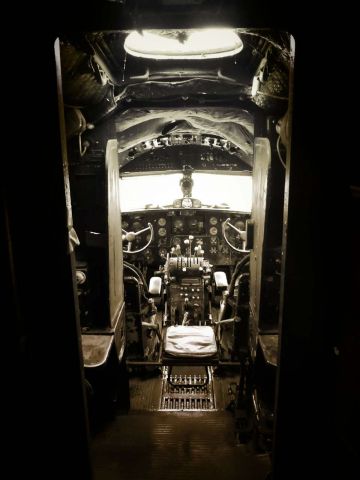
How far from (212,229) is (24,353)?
676cm

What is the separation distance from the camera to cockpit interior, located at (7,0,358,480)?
199 cm

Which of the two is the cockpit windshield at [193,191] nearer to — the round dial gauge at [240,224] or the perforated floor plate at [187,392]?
the round dial gauge at [240,224]

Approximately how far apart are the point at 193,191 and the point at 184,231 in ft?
3.49

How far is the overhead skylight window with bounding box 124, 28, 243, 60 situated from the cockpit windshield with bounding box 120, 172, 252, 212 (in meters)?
3.65

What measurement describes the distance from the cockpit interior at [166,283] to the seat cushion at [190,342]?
2 centimetres

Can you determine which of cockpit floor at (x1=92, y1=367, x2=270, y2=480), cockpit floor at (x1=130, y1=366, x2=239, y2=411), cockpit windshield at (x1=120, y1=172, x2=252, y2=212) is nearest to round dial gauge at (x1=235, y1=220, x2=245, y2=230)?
cockpit windshield at (x1=120, y1=172, x2=252, y2=212)

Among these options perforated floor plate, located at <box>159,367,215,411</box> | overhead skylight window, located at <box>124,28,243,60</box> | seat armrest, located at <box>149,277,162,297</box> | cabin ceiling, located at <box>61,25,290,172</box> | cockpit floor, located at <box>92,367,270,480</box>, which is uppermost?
overhead skylight window, located at <box>124,28,243,60</box>

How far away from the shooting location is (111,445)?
Answer: 12.7 ft

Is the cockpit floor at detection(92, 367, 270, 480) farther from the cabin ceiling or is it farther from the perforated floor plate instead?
the cabin ceiling

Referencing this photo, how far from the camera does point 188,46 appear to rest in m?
3.73

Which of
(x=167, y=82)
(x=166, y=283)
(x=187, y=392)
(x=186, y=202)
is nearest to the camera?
(x=167, y=82)

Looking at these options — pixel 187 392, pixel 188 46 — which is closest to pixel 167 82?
pixel 188 46

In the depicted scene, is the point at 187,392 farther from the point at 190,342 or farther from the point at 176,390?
the point at 190,342

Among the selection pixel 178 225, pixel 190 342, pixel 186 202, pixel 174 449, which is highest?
pixel 186 202
